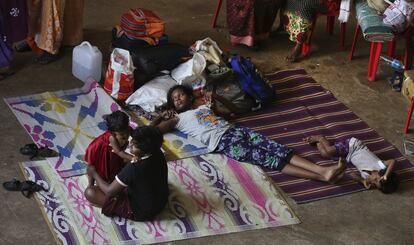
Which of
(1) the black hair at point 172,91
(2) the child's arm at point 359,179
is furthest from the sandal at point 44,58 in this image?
(2) the child's arm at point 359,179

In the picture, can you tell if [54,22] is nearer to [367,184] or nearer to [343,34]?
[343,34]

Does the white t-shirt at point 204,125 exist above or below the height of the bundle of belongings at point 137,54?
below

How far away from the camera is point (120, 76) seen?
195 inches

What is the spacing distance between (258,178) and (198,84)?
3.27 ft

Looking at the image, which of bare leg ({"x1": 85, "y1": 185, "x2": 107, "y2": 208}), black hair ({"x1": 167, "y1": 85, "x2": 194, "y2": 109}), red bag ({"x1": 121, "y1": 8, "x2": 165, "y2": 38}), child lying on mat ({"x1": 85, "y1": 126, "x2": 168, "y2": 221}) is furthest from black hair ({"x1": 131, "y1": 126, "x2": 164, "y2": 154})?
red bag ({"x1": 121, "y1": 8, "x2": 165, "y2": 38})

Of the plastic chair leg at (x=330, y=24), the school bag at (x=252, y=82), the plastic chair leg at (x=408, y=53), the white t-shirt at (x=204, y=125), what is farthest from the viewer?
the plastic chair leg at (x=330, y=24)

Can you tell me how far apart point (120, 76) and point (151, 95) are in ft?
0.84

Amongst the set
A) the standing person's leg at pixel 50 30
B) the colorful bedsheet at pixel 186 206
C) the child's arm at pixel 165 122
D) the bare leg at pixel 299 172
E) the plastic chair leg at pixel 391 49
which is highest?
the standing person's leg at pixel 50 30

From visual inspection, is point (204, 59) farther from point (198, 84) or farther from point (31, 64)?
point (31, 64)

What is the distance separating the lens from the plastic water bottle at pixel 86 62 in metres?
5.17

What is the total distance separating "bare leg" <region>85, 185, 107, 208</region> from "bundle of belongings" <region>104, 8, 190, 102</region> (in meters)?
1.18

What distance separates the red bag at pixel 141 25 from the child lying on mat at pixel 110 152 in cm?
143

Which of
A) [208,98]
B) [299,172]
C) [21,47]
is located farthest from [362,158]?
[21,47]

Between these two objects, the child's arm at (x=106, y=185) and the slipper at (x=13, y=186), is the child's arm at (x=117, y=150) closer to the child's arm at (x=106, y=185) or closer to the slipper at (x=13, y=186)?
the child's arm at (x=106, y=185)
